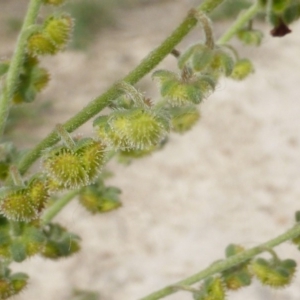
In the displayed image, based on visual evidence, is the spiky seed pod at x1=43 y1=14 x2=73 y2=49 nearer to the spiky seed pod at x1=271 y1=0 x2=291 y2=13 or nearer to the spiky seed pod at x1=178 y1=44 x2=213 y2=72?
the spiky seed pod at x1=178 y1=44 x2=213 y2=72

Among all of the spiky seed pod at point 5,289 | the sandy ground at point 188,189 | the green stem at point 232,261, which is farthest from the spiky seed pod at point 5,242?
the sandy ground at point 188,189

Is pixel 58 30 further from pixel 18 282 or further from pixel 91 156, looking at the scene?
pixel 18 282

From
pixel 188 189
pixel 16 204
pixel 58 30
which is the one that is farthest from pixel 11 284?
pixel 188 189

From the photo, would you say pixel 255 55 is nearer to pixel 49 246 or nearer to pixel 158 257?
pixel 158 257

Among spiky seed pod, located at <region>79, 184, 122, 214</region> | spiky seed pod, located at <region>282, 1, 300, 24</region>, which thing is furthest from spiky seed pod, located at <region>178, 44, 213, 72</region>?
spiky seed pod, located at <region>79, 184, 122, 214</region>

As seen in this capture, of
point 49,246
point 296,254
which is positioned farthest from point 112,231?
point 49,246

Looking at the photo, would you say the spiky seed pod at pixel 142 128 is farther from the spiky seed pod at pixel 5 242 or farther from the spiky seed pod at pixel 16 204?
the spiky seed pod at pixel 5 242

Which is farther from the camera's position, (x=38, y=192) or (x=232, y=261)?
(x=232, y=261)
